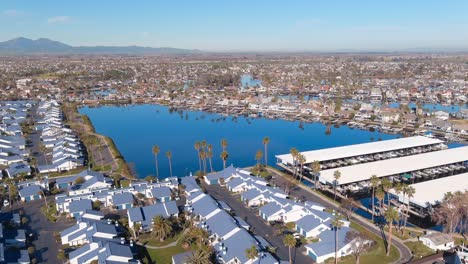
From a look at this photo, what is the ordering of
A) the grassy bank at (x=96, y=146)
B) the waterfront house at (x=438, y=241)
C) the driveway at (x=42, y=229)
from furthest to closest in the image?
the grassy bank at (x=96, y=146), the waterfront house at (x=438, y=241), the driveway at (x=42, y=229)

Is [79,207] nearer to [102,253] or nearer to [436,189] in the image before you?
→ [102,253]

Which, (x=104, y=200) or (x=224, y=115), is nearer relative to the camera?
(x=104, y=200)

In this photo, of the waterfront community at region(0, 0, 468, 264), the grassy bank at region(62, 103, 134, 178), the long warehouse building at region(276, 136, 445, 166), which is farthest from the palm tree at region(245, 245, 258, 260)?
the grassy bank at region(62, 103, 134, 178)

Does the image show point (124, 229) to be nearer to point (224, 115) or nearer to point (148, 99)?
point (224, 115)

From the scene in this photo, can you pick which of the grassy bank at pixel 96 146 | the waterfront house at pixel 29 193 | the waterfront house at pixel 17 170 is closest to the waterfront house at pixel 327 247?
the grassy bank at pixel 96 146

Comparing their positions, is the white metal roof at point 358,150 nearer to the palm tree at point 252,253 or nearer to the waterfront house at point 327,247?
the waterfront house at point 327,247

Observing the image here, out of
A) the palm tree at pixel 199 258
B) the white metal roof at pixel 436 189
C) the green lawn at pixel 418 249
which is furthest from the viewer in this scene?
the white metal roof at pixel 436 189

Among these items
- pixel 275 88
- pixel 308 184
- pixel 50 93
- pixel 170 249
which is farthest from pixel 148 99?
pixel 170 249
